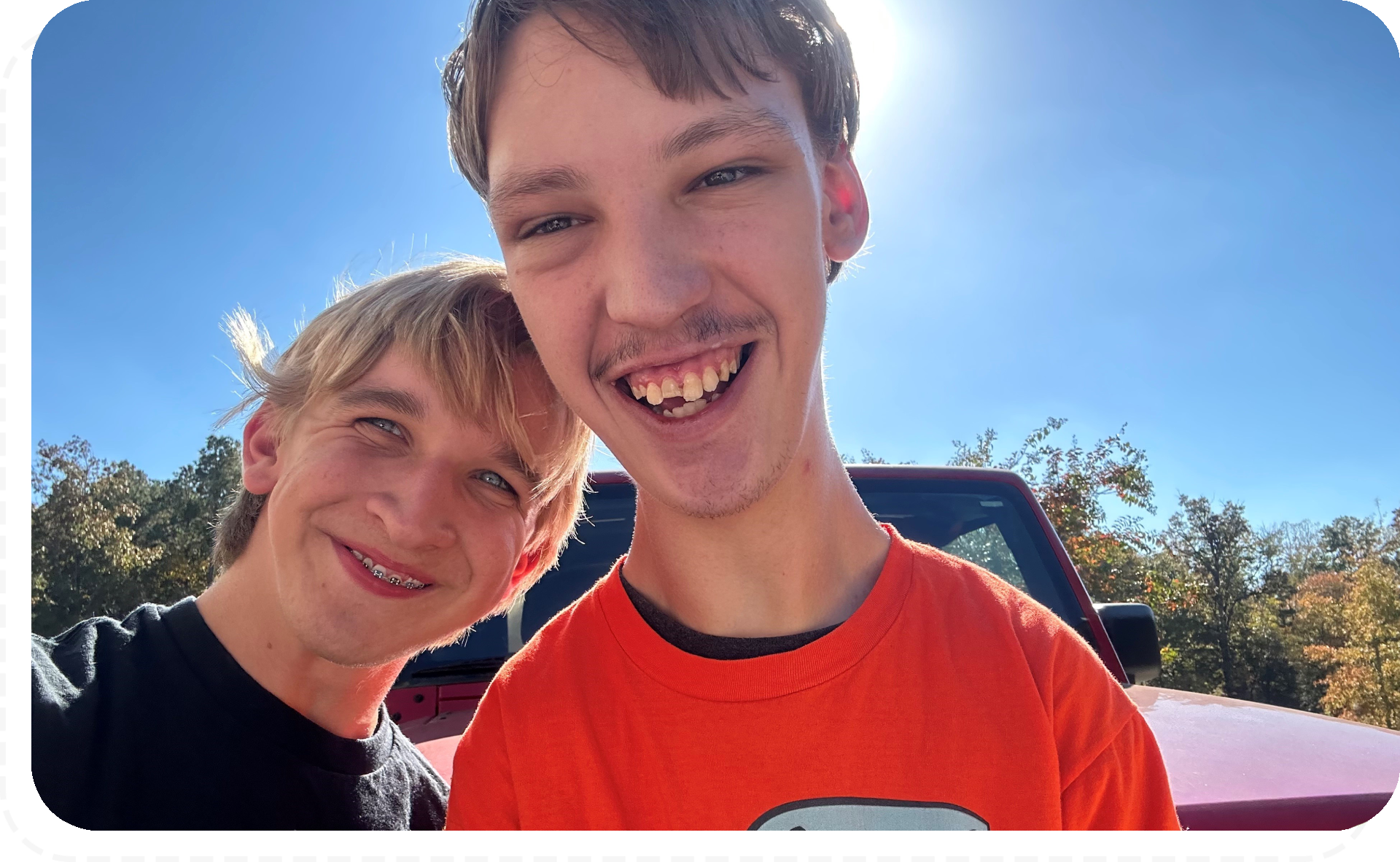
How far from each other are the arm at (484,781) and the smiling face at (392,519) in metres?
0.41

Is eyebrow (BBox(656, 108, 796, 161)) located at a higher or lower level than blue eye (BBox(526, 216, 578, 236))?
higher

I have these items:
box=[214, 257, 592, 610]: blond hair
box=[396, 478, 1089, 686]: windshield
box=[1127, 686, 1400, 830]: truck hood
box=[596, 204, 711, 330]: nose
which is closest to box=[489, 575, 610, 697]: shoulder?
box=[214, 257, 592, 610]: blond hair

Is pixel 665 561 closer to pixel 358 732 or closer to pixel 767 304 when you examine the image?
pixel 767 304

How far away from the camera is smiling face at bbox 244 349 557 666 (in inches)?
63.6

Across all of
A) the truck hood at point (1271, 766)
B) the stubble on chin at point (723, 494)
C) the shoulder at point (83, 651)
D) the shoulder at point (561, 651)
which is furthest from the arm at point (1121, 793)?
the shoulder at point (83, 651)

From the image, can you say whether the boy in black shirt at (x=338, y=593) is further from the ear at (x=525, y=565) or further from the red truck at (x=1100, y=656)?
the red truck at (x=1100, y=656)

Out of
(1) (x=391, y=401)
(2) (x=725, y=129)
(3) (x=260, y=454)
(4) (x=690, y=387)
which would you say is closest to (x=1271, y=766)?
(4) (x=690, y=387)

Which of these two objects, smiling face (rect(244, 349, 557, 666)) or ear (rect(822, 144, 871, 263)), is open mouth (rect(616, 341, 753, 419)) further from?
smiling face (rect(244, 349, 557, 666))

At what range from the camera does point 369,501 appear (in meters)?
1.62

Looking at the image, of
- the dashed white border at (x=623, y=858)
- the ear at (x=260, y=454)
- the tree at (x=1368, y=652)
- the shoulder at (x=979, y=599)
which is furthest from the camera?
the tree at (x=1368, y=652)

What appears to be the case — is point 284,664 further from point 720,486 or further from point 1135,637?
point 1135,637

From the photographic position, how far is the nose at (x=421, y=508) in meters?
1.60

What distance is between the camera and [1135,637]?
8.10 feet

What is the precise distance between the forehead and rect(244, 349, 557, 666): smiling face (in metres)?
0.65
